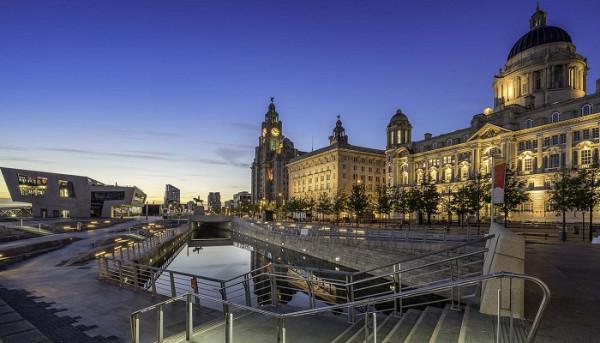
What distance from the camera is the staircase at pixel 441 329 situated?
266 inches

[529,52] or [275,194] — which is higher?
[529,52]

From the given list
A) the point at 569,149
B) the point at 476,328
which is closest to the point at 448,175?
the point at 569,149

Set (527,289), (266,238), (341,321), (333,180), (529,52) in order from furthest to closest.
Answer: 1. (333,180)
2. (529,52)
3. (266,238)
4. (527,289)
5. (341,321)

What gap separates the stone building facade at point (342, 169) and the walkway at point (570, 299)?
103649 mm

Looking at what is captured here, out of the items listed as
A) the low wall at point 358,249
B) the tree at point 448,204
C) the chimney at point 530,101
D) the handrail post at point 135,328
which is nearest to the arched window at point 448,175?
the tree at point 448,204

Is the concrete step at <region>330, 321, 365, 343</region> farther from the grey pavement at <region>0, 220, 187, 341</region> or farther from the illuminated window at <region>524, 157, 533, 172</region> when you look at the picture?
the illuminated window at <region>524, 157, 533, 172</region>

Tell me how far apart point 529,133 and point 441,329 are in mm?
80993

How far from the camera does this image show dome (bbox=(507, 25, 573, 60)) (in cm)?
9344

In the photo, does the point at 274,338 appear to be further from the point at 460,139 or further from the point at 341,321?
the point at 460,139

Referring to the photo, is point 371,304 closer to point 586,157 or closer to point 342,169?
point 586,157

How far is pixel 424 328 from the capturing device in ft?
26.2

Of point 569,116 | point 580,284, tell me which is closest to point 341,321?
point 580,284

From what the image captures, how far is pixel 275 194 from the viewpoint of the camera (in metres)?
182

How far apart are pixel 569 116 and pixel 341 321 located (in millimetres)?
77218
